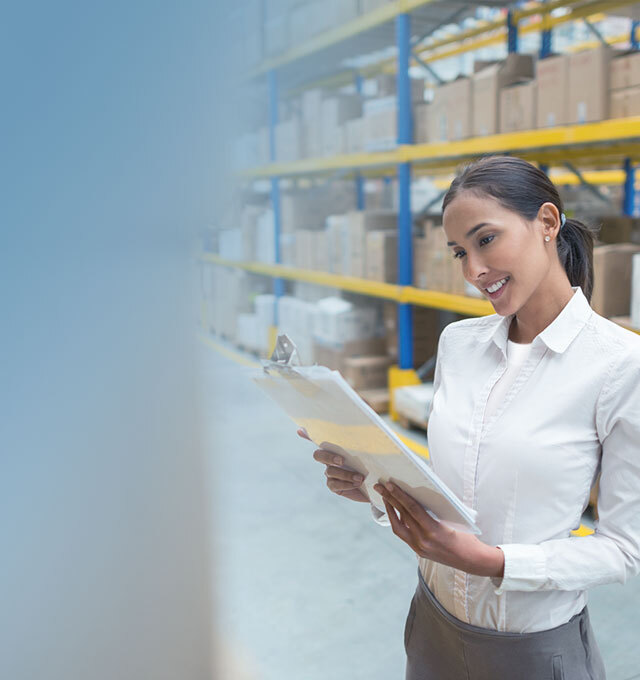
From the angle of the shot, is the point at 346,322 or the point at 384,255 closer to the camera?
the point at 384,255

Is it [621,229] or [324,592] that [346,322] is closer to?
[621,229]

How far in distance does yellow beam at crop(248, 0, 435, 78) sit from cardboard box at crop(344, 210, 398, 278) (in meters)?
1.12

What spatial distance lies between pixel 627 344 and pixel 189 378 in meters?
0.76

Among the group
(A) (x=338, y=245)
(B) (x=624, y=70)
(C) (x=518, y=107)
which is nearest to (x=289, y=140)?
(A) (x=338, y=245)

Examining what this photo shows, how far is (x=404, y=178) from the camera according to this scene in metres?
4.21

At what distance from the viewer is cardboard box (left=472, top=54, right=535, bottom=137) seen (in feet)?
11.8

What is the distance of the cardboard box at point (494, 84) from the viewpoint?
3600 millimetres

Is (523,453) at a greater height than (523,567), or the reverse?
(523,453)

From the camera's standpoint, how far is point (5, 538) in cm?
39

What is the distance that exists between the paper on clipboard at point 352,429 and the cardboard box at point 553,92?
8.79 ft

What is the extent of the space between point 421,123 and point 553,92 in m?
1.07

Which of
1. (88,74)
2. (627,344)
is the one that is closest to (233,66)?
(88,74)

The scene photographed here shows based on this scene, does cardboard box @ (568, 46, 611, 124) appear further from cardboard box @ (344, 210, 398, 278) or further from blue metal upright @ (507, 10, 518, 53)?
cardboard box @ (344, 210, 398, 278)

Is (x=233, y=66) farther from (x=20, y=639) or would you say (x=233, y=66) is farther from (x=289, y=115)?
(x=289, y=115)
